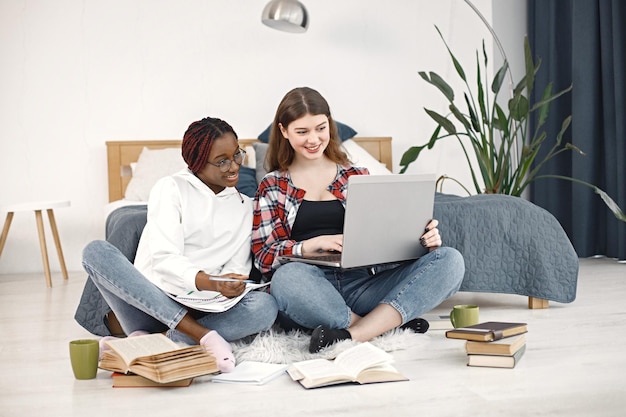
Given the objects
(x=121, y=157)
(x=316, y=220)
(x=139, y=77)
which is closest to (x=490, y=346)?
(x=316, y=220)

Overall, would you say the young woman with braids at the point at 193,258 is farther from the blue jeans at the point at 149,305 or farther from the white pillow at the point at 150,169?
the white pillow at the point at 150,169

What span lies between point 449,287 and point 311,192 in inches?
20.3

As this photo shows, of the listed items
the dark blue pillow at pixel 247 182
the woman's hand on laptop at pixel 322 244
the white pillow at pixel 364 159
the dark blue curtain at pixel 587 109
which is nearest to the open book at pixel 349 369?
the woman's hand on laptop at pixel 322 244

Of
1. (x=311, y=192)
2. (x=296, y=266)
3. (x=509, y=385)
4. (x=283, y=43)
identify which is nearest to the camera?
(x=509, y=385)

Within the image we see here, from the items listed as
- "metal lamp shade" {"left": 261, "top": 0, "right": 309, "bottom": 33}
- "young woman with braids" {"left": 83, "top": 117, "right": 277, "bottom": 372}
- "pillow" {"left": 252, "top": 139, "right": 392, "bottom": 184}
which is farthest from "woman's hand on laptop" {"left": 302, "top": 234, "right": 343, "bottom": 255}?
"metal lamp shade" {"left": 261, "top": 0, "right": 309, "bottom": 33}

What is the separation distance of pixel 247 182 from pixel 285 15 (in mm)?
998

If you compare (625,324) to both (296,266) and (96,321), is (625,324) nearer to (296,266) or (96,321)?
(296,266)

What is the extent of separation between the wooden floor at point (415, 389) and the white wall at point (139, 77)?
214 centimetres

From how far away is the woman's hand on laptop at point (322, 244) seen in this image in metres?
2.28

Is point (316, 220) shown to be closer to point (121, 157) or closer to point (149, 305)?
point (149, 305)

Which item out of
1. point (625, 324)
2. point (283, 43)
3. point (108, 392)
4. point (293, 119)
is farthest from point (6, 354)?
point (283, 43)

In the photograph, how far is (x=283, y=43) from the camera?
4832 millimetres

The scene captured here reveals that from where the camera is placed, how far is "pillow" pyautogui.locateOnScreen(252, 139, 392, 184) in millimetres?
4127

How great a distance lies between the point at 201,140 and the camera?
2279 millimetres
